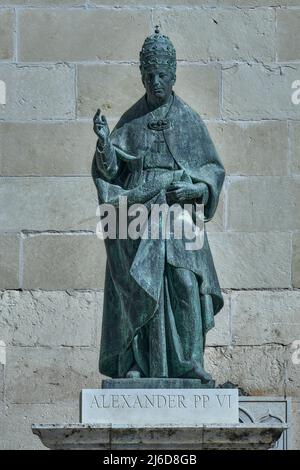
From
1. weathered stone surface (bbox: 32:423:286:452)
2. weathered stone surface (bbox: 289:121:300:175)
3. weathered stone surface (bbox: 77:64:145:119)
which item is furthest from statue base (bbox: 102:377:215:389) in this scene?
weathered stone surface (bbox: 77:64:145:119)

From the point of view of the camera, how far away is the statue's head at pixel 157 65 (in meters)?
11.9

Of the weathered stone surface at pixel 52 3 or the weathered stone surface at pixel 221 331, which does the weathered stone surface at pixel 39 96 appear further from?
the weathered stone surface at pixel 221 331

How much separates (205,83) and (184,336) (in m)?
2.07

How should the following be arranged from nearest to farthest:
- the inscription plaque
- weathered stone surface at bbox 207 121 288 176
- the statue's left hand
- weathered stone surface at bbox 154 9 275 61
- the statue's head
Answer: the inscription plaque, the statue's left hand, the statue's head, weathered stone surface at bbox 207 121 288 176, weathered stone surface at bbox 154 9 275 61

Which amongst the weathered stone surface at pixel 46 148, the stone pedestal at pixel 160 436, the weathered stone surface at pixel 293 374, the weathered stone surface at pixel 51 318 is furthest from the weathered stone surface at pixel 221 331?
the stone pedestal at pixel 160 436

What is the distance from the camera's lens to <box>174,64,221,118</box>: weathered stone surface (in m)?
13.2

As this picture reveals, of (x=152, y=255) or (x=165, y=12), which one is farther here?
(x=165, y=12)

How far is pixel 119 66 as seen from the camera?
43.5ft

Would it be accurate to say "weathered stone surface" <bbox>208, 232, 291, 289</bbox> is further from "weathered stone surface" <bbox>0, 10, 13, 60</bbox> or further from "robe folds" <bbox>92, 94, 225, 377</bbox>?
"weathered stone surface" <bbox>0, 10, 13, 60</bbox>

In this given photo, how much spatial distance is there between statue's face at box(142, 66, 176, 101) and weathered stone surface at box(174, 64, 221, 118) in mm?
1245

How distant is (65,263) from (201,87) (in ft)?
3.95

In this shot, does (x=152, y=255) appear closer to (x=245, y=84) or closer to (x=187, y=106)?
(x=187, y=106)

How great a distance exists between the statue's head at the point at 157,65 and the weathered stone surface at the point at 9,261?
1.56 metres

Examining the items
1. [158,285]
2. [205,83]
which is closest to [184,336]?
[158,285]
